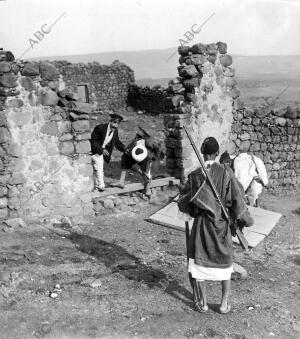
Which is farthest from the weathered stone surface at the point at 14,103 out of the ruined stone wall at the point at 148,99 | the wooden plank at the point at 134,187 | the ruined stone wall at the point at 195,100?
the ruined stone wall at the point at 148,99

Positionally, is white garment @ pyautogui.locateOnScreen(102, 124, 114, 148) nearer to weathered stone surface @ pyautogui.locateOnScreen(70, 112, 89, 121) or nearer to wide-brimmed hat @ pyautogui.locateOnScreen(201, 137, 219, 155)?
weathered stone surface @ pyautogui.locateOnScreen(70, 112, 89, 121)

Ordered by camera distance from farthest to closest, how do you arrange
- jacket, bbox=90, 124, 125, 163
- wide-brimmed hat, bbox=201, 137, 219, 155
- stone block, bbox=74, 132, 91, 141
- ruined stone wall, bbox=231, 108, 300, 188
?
ruined stone wall, bbox=231, 108, 300, 188 < jacket, bbox=90, 124, 125, 163 < stone block, bbox=74, 132, 91, 141 < wide-brimmed hat, bbox=201, 137, 219, 155

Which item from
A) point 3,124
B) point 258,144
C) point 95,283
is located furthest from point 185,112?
point 95,283

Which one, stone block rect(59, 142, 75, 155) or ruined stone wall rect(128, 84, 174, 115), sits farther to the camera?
ruined stone wall rect(128, 84, 174, 115)

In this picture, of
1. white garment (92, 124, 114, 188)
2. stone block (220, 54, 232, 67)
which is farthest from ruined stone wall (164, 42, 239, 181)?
white garment (92, 124, 114, 188)

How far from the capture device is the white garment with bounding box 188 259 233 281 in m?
4.25

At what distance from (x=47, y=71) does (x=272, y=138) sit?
17.8ft

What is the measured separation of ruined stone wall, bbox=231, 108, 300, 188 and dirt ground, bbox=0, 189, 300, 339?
121 inches

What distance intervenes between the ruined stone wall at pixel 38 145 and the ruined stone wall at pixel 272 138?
157 inches

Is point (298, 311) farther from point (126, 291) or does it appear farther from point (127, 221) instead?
point (127, 221)

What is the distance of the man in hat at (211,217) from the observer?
163 inches

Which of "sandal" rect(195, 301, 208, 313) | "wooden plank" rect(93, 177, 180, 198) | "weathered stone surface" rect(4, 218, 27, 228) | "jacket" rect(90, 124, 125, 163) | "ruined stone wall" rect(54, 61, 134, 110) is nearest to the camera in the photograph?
"sandal" rect(195, 301, 208, 313)

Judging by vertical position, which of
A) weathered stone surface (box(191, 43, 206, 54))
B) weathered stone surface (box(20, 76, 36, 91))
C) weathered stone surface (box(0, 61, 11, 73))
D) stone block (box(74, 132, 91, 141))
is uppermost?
weathered stone surface (box(191, 43, 206, 54))

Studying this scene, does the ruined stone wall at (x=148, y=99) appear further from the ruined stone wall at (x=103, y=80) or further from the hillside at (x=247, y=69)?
the hillside at (x=247, y=69)
